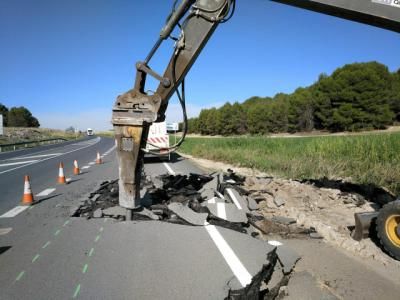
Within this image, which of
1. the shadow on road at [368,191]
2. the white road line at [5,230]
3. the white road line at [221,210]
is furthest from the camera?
the shadow on road at [368,191]

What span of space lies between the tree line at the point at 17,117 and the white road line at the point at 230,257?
431ft

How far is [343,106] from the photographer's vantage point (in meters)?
60.6

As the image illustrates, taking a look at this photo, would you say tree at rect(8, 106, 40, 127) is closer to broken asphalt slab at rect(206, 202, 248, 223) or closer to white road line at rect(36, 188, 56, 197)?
white road line at rect(36, 188, 56, 197)

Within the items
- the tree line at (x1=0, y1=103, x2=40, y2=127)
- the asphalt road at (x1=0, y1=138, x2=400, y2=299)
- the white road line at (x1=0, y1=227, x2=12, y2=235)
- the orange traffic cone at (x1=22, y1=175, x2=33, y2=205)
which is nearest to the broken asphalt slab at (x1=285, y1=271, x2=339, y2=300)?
the asphalt road at (x1=0, y1=138, x2=400, y2=299)

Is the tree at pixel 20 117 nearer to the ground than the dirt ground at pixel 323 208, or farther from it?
farther from it

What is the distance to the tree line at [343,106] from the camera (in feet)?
192

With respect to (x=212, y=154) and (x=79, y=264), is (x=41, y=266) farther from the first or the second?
(x=212, y=154)

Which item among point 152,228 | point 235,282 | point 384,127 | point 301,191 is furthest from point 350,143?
point 384,127

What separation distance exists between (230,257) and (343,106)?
61.8 meters

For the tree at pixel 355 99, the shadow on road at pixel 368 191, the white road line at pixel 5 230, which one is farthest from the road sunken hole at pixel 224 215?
the tree at pixel 355 99

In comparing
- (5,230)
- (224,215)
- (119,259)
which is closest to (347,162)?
(224,215)

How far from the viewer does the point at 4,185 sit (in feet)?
38.7

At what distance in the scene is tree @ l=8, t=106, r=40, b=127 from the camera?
123m

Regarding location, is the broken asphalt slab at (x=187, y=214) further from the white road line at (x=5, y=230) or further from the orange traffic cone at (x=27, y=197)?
the orange traffic cone at (x=27, y=197)
